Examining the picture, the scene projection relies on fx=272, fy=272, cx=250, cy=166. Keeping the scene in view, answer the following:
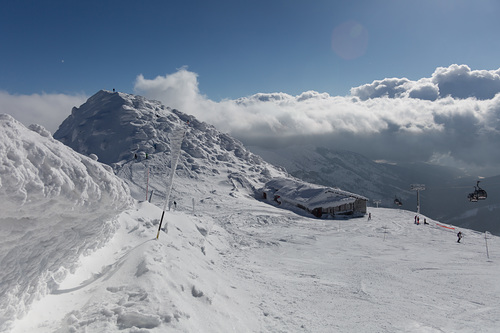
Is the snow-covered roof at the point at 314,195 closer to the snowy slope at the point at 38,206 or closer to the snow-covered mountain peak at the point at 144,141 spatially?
the snow-covered mountain peak at the point at 144,141

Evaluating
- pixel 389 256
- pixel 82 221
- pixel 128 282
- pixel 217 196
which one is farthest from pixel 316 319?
pixel 217 196

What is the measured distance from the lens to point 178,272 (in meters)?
8.33

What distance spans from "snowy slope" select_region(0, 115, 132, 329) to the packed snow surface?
0.02 metres

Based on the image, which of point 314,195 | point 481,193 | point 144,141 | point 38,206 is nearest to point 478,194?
point 481,193

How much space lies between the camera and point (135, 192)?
4281 cm

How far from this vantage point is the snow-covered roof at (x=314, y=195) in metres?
42.0

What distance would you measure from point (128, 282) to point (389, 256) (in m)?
15.0

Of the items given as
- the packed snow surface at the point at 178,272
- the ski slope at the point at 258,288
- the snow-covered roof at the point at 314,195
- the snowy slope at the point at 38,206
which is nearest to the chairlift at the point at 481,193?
the packed snow surface at the point at 178,272

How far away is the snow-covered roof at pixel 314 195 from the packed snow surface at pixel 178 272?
2126 cm

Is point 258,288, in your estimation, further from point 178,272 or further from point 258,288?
point 178,272

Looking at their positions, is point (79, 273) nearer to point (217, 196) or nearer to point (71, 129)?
point (217, 196)

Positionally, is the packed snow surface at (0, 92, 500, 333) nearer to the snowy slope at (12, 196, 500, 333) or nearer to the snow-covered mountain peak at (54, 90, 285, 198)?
the snowy slope at (12, 196, 500, 333)

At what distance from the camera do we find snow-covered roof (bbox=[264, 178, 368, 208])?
138 feet

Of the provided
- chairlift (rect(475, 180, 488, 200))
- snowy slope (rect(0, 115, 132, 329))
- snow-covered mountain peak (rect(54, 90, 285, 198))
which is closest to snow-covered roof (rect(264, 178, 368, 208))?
snow-covered mountain peak (rect(54, 90, 285, 198))
